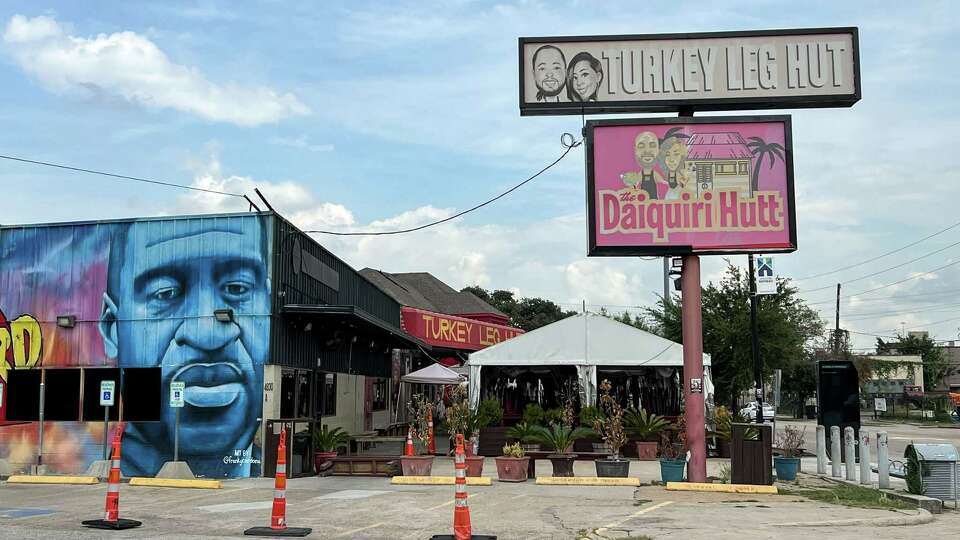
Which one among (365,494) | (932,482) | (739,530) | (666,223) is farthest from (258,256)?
(932,482)

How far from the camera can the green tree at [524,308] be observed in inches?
3831

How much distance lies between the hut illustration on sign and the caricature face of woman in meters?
2.14

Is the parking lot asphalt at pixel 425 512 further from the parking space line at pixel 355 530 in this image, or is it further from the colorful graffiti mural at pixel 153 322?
the colorful graffiti mural at pixel 153 322

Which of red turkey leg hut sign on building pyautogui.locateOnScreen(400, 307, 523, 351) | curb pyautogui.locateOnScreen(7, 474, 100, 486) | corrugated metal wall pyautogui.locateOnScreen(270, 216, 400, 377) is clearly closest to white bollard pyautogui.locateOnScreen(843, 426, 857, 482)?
corrugated metal wall pyautogui.locateOnScreen(270, 216, 400, 377)

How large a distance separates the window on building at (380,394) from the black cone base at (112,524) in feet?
64.0

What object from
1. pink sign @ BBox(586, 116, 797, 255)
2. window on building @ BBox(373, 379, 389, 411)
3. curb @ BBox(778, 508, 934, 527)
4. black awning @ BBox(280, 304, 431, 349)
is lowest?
curb @ BBox(778, 508, 934, 527)

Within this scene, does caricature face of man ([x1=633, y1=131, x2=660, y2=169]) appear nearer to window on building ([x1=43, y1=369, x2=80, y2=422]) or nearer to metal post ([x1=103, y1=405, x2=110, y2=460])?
metal post ([x1=103, y1=405, x2=110, y2=460])

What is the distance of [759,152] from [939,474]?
6.58 metres

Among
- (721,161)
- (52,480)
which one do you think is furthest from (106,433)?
(721,161)

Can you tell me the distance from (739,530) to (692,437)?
580 centimetres

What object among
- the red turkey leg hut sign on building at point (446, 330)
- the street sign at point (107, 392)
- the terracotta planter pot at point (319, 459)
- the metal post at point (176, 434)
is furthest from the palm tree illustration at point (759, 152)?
the red turkey leg hut sign on building at point (446, 330)

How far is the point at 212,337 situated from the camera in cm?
1998

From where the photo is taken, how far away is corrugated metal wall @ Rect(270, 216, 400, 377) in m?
20.5

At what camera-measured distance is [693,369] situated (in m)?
17.6
